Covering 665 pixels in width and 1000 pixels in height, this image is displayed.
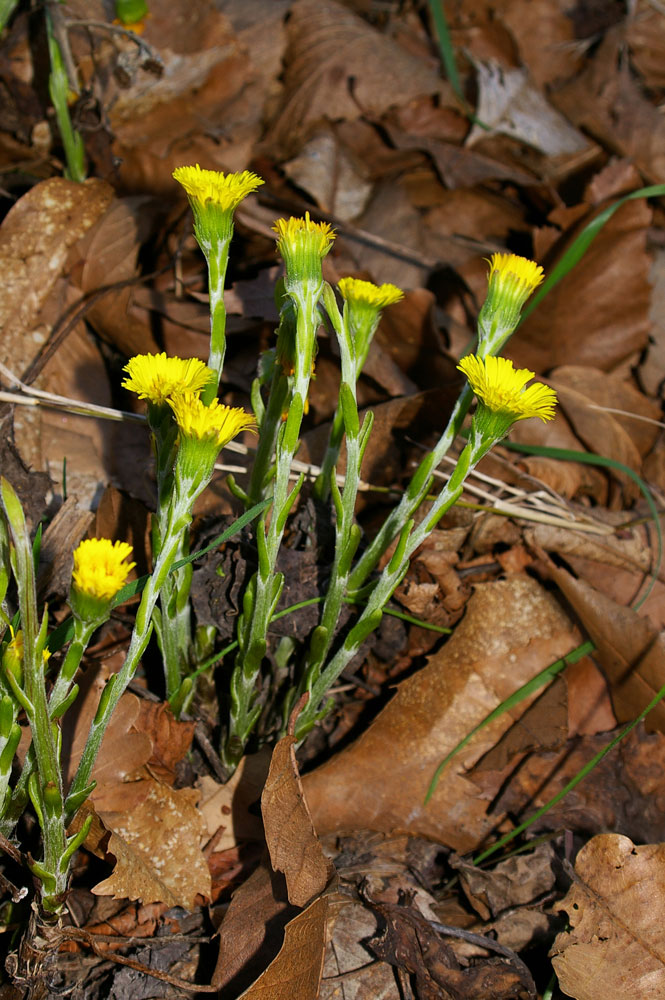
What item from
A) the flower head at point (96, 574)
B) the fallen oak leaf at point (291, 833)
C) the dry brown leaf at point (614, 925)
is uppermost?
the flower head at point (96, 574)

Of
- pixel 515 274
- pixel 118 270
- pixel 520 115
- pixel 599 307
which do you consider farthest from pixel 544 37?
pixel 515 274

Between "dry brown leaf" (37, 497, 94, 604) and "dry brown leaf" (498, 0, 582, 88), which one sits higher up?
"dry brown leaf" (498, 0, 582, 88)

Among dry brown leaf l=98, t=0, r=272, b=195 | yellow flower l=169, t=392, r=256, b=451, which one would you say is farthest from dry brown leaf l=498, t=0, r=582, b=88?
yellow flower l=169, t=392, r=256, b=451

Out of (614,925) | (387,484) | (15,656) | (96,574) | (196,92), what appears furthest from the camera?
(196,92)

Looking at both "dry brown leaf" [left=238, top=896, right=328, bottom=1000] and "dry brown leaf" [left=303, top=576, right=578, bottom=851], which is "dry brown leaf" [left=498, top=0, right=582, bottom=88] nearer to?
"dry brown leaf" [left=303, top=576, right=578, bottom=851]

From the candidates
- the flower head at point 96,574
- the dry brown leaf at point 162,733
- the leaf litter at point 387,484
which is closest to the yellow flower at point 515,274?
the leaf litter at point 387,484

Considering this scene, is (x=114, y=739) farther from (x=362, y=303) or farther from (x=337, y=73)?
(x=337, y=73)

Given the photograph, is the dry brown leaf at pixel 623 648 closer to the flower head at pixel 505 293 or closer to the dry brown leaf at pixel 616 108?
the flower head at pixel 505 293
